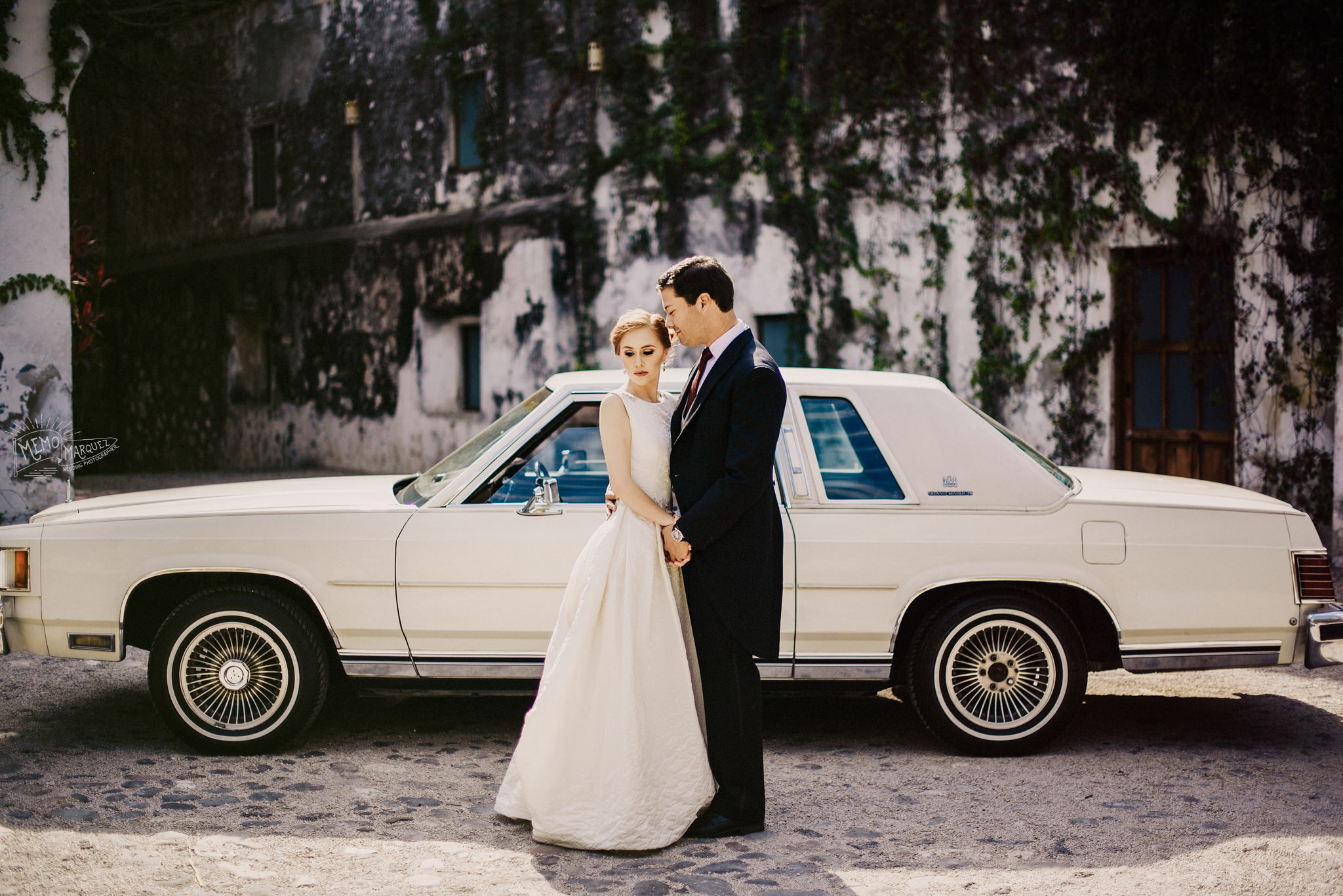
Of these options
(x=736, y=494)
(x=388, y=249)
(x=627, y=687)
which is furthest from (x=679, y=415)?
(x=388, y=249)

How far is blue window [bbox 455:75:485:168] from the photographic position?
15.6 metres

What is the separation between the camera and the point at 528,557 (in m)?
4.66

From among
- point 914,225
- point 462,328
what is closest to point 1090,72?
point 914,225

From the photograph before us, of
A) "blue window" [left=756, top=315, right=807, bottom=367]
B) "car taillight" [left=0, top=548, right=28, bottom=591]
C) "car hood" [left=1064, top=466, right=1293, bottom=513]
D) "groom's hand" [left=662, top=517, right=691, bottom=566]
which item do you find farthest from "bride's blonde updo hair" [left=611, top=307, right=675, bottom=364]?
"blue window" [left=756, top=315, right=807, bottom=367]

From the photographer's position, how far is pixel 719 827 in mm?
3857

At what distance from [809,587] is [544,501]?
3.57ft

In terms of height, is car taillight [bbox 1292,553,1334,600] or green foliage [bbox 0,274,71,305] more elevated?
green foliage [bbox 0,274,71,305]

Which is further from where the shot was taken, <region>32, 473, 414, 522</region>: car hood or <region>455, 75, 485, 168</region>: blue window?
<region>455, 75, 485, 168</region>: blue window

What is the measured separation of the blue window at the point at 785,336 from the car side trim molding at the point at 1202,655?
8.26m

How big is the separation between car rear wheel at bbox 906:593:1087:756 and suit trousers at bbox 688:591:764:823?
109cm

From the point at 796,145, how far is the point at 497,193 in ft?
14.6

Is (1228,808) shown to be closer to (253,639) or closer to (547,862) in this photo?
(547,862)

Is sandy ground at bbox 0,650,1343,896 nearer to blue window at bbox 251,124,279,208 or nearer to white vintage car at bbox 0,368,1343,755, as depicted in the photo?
white vintage car at bbox 0,368,1343,755

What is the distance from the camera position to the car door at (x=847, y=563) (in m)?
4.66
